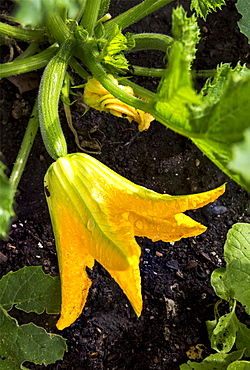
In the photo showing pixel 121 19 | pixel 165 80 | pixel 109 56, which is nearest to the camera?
pixel 165 80

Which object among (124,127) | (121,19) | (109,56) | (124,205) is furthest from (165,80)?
(124,127)

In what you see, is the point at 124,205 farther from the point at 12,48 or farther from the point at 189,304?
the point at 12,48

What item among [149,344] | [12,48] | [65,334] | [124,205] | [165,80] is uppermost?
[165,80]

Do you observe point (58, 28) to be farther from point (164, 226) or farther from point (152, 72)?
point (164, 226)

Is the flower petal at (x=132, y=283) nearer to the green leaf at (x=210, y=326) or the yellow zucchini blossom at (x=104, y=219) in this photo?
the yellow zucchini blossom at (x=104, y=219)

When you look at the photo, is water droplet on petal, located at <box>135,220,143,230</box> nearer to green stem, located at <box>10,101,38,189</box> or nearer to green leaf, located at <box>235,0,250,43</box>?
green stem, located at <box>10,101,38,189</box>

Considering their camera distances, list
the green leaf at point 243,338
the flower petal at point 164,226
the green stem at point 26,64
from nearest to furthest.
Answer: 1. the flower petal at point 164,226
2. the green stem at point 26,64
3. the green leaf at point 243,338

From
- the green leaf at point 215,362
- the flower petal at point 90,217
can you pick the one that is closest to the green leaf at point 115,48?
the flower petal at point 90,217
